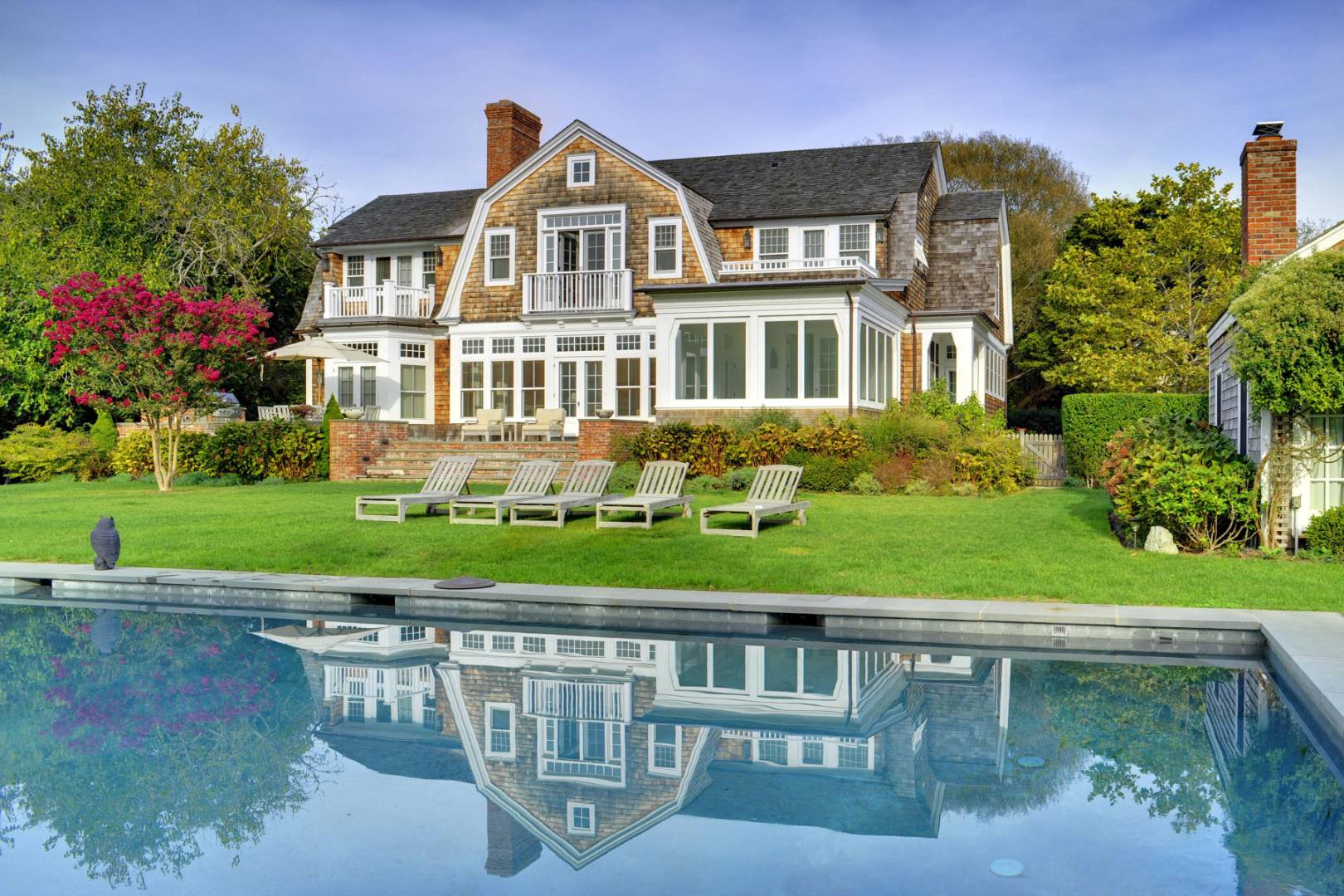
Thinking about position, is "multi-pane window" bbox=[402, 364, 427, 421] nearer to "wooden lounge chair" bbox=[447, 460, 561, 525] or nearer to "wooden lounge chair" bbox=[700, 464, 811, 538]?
"wooden lounge chair" bbox=[447, 460, 561, 525]

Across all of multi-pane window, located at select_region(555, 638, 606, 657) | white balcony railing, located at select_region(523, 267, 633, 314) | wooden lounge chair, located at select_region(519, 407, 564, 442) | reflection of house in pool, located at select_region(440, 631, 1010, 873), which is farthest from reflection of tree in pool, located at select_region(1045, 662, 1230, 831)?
white balcony railing, located at select_region(523, 267, 633, 314)

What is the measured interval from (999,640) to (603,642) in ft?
12.2

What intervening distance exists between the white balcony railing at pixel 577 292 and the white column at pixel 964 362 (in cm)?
849

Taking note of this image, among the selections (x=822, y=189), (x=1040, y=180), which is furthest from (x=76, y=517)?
(x=1040, y=180)

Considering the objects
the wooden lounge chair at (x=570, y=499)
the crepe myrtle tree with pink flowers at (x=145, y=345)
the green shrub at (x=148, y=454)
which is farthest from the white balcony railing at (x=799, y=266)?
the green shrub at (x=148, y=454)

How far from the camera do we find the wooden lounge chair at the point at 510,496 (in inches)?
694

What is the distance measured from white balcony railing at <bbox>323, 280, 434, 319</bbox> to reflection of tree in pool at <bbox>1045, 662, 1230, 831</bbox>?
25260 millimetres

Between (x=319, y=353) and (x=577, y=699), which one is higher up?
(x=319, y=353)

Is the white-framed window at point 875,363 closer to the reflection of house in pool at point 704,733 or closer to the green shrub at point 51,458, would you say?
the reflection of house in pool at point 704,733

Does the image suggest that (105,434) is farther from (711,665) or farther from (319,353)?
(711,665)

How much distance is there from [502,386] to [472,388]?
94 centimetres

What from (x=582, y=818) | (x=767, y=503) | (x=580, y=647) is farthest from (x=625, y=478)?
(x=582, y=818)

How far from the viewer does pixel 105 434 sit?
3150 cm

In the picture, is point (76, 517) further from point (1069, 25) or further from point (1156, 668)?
point (1069, 25)
